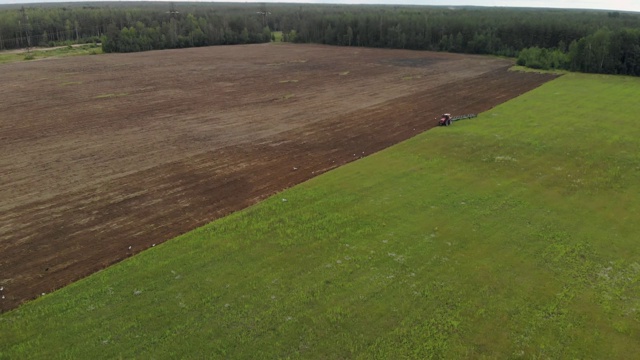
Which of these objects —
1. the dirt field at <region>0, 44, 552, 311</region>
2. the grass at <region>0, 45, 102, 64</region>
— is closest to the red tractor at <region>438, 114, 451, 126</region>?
the dirt field at <region>0, 44, 552, 311</region>

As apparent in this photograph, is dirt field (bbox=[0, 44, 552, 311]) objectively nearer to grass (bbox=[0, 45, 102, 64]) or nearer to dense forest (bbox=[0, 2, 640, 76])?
dense forest (bbox=[0, 2, 640, 76])

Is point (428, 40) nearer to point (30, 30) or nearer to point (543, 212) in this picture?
point (543, 212)

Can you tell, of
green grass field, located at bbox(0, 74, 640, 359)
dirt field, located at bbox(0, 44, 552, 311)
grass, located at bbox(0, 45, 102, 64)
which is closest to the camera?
green grass field, located at bbox(0, 74, 640, 359)

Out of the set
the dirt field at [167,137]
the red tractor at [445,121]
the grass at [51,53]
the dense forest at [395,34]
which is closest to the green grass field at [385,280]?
the dirt field at [167,137]

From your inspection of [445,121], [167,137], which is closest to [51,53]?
[167,137]

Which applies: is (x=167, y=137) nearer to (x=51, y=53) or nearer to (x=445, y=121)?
(x=445, y=121)

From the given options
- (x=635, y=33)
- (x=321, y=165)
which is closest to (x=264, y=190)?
(x=321, y=165)
